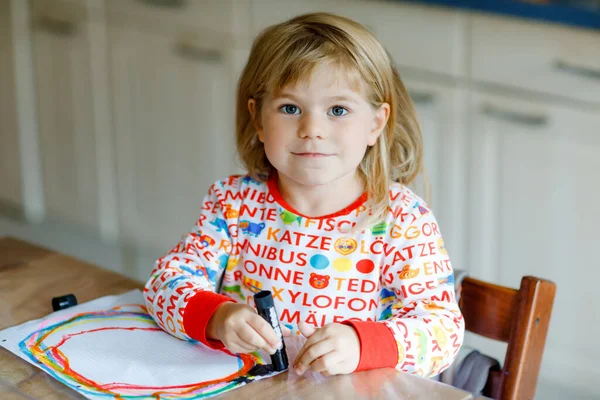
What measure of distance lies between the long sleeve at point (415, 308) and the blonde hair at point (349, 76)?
5 centimetres

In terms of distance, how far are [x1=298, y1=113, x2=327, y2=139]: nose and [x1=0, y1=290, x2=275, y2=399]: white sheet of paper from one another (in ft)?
0.90

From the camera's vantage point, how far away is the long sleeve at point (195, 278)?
0.97 meters

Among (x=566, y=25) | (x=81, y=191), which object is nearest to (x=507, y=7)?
(x=566, y=25)

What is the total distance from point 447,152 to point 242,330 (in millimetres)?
1183

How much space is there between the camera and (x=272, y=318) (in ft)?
2.87

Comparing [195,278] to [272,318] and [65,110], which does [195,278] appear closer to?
[272,318]

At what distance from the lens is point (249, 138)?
1193 mm

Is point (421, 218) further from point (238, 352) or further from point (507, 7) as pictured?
point (507, 7)

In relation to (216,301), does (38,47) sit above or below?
above

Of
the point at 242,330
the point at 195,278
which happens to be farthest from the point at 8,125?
the point at 242,330

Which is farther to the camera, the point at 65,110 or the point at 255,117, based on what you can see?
the point at 65,110

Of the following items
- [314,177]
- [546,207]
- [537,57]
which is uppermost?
[537,57]

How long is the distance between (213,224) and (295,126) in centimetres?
20

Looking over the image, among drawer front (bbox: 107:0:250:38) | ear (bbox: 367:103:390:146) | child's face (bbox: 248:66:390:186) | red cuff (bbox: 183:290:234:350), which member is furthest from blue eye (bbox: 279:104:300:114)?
drawer front (bbox: 107:0:250:38)
